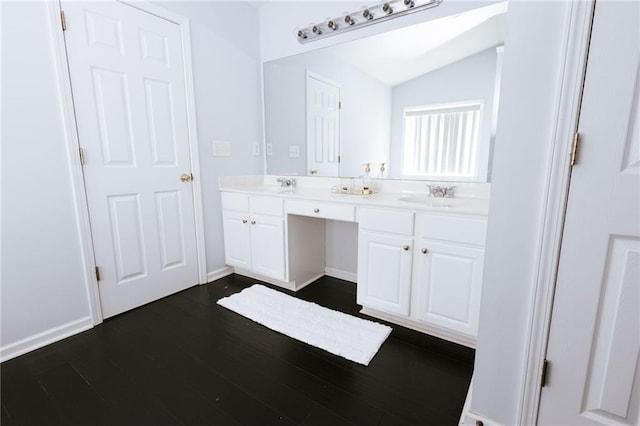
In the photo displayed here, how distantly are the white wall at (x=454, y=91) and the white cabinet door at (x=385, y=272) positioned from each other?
0.64m

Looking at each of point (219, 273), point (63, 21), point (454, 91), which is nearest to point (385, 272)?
point (454, 91)

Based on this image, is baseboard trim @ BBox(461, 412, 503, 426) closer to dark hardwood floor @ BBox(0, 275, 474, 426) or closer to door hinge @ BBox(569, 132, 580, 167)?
dark hardwood floor @ BBox(0, 275, 474, 426)

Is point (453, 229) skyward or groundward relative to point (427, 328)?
skyward

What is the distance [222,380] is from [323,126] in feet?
6.34

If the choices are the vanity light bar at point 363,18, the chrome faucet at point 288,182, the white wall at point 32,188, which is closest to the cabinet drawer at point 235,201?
the chrome faucet at point 288,182

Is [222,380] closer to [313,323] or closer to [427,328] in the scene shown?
[313,323]

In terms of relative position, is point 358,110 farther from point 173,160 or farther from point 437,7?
point 173,160

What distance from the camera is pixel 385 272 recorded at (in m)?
1.79

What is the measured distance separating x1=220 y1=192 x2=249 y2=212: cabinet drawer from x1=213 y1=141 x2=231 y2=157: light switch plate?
1.09ft

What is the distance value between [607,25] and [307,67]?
203 cm

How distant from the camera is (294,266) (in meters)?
2.30

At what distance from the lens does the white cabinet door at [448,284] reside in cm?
151

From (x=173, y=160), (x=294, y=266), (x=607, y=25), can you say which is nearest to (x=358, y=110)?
(x=294, y=266)

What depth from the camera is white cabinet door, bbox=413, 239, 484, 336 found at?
151 cm
